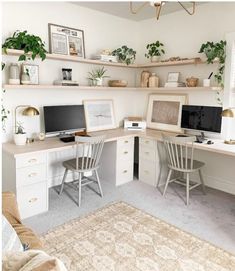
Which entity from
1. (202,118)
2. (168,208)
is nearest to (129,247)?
(168,208)

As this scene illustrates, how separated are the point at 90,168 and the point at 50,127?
0.72 meters

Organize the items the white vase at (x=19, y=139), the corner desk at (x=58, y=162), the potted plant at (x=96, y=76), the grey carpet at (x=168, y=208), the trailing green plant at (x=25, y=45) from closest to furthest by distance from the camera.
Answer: the grey carpet at (x=168, y=208) → the corner desk at (x=58, y=162) → the trailing green plant at (x=25, y=45) → the white vase at (x=19, y=139) → the potted plant at (x=96, y=76)

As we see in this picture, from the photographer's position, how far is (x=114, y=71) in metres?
4.17

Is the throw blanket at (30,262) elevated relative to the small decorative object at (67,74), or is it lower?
lower

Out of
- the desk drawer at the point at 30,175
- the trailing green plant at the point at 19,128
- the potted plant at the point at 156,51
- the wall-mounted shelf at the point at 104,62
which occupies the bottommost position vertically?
the desk drawer at the point at 30,175

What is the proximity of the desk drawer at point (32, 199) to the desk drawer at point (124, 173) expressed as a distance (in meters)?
1.12

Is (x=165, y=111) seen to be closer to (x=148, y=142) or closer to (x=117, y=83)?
(x=148, y=142)

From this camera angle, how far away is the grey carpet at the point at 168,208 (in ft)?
8.38

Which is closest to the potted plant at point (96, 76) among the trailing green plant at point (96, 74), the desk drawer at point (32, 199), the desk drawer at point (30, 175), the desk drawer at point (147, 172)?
the trailing green plant at point (96, 74)

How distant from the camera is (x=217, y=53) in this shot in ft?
10.5

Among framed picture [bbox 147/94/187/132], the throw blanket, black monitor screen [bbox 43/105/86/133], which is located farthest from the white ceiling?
the throw blanket

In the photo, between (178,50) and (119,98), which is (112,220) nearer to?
(119,98)

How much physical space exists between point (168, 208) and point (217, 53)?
76.2 inches

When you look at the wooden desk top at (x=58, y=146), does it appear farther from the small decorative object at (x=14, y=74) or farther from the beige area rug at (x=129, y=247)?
the beige area rug at (x=129, y=247)
